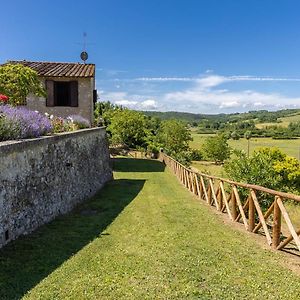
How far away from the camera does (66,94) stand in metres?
20.8

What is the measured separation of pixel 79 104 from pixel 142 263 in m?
16.0

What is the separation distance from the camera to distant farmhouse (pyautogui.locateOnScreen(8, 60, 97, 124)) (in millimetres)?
20141

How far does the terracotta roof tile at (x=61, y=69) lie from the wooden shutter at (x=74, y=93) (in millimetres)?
563

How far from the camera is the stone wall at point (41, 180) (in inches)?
273

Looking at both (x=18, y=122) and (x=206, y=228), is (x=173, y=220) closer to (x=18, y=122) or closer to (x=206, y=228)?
(x=206, y=228)

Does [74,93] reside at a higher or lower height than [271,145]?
higher

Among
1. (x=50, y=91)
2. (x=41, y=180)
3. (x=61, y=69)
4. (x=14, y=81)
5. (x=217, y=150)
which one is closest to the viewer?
(x=41, y=180)

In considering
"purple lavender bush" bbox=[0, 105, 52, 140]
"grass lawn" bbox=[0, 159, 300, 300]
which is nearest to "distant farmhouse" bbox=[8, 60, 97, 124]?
"purple lavender bush" bbox=[0, 105, 52, 140]

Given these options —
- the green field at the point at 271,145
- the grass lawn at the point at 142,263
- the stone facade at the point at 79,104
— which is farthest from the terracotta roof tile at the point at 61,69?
the green field at the point at 271,145

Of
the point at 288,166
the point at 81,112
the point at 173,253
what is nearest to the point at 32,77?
the point at 81,112

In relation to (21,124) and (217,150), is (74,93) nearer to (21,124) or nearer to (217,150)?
(21,124)

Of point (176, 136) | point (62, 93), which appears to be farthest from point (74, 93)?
point (176, 136)

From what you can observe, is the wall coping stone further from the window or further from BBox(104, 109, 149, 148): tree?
BBox(104, 109, 149, 148): tree

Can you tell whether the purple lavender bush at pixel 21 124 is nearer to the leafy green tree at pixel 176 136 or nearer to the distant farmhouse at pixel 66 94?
the distant farmhouse at pixel 66 94
